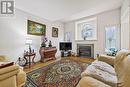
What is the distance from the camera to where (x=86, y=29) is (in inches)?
245

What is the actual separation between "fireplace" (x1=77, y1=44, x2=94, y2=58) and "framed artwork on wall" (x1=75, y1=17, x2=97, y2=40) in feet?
1.71

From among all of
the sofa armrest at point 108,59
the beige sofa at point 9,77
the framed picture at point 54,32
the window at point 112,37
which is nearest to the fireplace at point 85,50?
the window at point 112,37

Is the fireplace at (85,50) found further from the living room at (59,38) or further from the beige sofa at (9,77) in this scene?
the beige sofa at (9,77)

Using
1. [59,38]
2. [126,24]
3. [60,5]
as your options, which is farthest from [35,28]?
[126,24]

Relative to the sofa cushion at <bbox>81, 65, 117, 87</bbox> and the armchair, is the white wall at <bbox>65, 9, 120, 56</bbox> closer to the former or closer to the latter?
the armchair

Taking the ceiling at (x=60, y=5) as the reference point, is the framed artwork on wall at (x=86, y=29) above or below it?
below

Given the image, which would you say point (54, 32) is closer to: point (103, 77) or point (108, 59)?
point (108, 59)

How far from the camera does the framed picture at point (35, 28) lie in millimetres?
4395

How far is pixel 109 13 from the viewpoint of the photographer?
4.95m

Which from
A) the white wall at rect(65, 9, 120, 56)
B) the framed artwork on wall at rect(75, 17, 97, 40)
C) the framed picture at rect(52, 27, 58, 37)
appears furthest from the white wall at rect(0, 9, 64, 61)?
the white wall at rect(65, 9, 120, 56)

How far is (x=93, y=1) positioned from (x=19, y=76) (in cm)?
320

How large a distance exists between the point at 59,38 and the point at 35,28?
2201 mm

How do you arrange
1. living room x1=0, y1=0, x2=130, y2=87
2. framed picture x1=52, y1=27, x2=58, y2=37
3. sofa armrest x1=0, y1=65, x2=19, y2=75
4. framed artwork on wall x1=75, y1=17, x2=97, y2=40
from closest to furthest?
sofa armrest x1=0, y1=65, x2=19, y2=75 < living room x1=0, y1=0, x2=130, y2=87 < framed artwork on wall x1=75, y1=17, x2=97, y2=40 < framed picture x1=52, y1=27, x2=58, y2=37

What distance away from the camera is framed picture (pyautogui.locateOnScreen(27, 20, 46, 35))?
4395 millimetres
